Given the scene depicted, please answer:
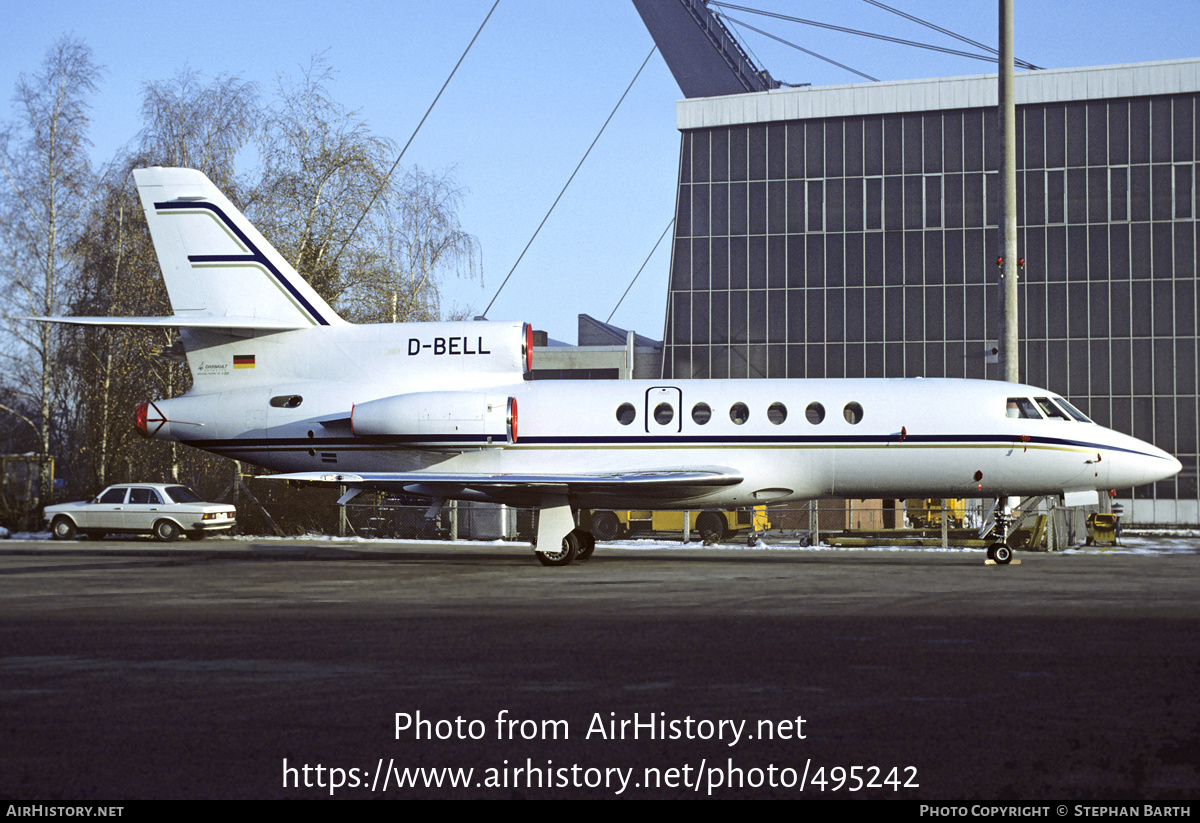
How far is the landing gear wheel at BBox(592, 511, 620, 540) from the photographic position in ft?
102

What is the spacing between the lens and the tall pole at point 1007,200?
24406 mm

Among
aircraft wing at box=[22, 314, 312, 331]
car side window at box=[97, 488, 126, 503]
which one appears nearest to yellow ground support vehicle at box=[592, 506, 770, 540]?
aircraft wing at box=[22, 314, 312, 331]

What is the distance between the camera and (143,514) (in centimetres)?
3045

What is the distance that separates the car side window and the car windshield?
1.28 metres

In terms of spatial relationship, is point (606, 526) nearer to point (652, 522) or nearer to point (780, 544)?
point (652, 522)

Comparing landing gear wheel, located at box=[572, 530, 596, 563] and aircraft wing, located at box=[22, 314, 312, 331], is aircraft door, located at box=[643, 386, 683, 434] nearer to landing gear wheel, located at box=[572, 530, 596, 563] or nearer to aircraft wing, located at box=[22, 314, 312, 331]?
landing gear wheel, located at box=[572, 530, 596, 563]

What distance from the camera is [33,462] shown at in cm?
3644

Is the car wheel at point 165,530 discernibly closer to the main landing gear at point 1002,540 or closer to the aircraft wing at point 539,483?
the aircraft wing at point 539,483

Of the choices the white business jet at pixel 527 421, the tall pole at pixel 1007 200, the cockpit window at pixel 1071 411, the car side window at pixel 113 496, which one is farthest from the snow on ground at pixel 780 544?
the white business jet at pixel 527 421

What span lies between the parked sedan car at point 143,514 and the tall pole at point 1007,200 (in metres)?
20.8

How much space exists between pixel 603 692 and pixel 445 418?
13176 millimetres

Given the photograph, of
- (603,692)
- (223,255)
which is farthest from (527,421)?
(603,692)

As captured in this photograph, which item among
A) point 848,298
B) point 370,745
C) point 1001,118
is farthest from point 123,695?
point 848,298

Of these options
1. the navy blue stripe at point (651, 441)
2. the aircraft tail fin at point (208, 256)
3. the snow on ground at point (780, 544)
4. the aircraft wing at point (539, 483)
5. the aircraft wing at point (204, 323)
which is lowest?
the snow on ground at point (780, 544)
